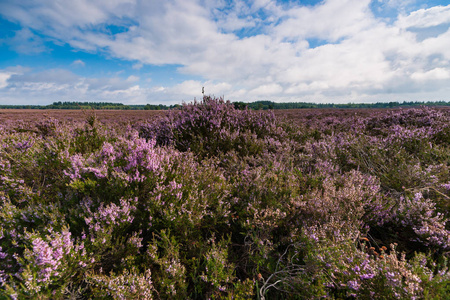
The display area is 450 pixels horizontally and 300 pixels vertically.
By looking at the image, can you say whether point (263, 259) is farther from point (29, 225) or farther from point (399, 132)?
point (399, 132)

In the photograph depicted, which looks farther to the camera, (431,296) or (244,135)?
(244,135)

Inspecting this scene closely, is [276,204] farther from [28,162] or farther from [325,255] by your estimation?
[28,162]

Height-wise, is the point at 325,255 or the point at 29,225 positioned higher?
the point at 29,225

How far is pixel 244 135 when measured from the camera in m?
4.73

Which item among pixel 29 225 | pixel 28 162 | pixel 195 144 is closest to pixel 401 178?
pixel 195 144

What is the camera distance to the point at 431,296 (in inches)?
49.5

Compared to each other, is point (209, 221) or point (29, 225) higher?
point (29, 225)

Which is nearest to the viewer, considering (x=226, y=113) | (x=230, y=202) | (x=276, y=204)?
(x=276, y=204)

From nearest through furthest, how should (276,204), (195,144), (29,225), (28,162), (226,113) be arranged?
(29,225), (276,204), (28,162), (195,144), (226,113)

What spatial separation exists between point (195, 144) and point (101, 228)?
8.88 ft

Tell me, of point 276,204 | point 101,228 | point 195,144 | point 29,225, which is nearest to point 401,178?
point 276,204

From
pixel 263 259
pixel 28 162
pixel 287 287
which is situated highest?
pixel 28 162

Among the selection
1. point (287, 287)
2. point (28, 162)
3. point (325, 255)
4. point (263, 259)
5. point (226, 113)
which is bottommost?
point (287, 287)

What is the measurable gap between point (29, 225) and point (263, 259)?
231 cm
